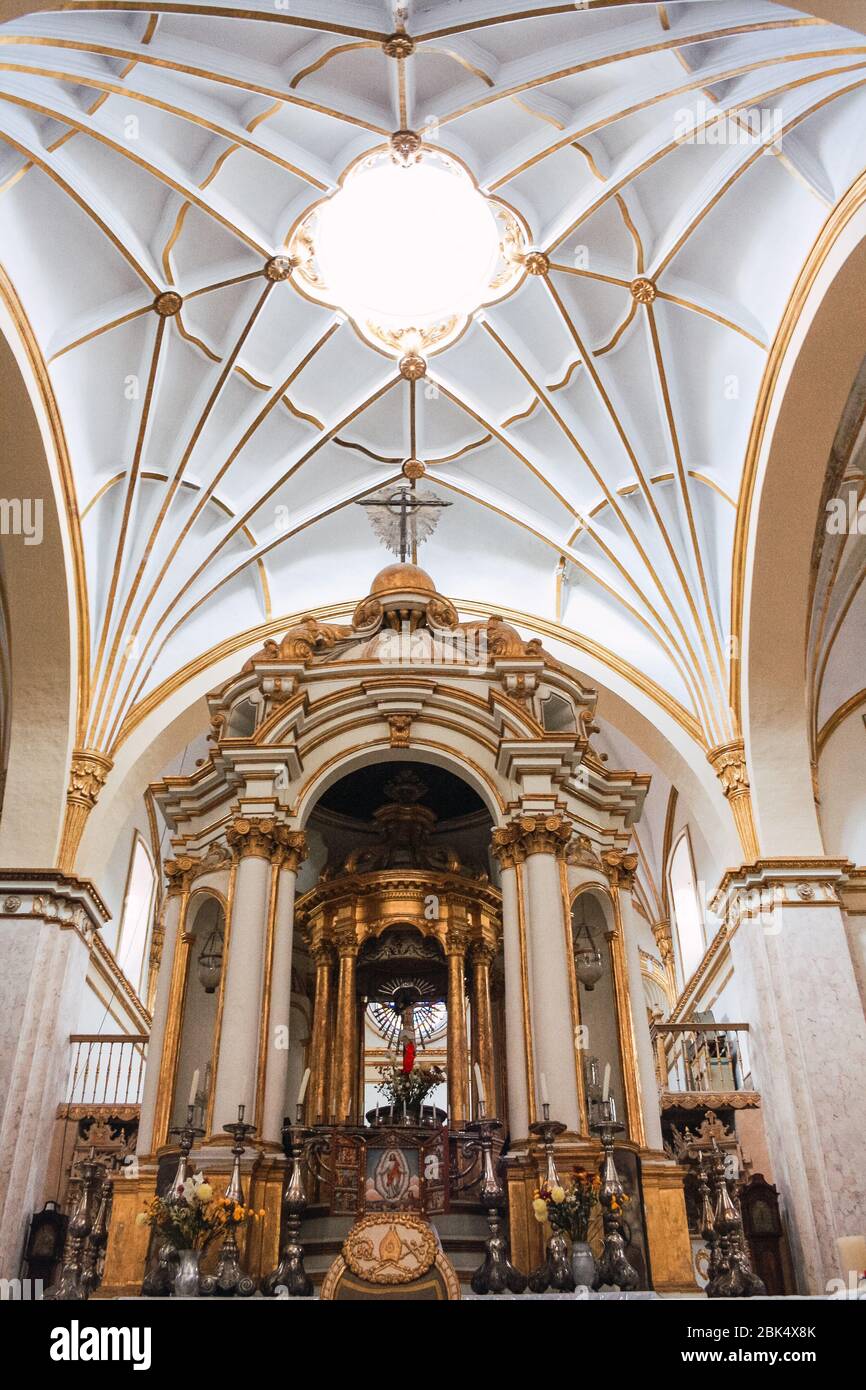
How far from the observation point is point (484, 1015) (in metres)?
12.4

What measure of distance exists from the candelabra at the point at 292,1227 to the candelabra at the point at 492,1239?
4.40ft

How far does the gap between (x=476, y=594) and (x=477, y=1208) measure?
33.1 feet

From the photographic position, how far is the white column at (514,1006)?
407 inches

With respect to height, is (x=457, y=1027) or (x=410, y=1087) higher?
(x=457, y=1027)

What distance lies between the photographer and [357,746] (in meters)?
12.4

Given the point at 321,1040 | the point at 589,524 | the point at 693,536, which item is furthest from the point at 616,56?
the point at 321,1040

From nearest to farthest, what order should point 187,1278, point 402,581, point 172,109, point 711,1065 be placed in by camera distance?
point 187,1278, point 172,109, point 711,1065, point 402,581

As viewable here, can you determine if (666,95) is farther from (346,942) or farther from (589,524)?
(346,942)

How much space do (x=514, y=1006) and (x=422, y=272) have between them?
10.0 metres

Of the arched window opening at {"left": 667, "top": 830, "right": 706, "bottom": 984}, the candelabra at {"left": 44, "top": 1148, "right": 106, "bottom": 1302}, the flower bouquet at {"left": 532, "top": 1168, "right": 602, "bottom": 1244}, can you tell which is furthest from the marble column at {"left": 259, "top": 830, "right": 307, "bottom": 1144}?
the arched window opening at {"left": 667, "top": 830, "right": 706, "bottom": 984}

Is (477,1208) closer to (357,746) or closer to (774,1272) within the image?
(774,1272)

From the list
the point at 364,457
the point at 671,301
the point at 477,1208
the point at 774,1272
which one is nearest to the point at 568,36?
the point at 671,301

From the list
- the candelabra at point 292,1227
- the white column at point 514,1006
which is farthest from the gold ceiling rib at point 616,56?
the candelabra at point 292,1227

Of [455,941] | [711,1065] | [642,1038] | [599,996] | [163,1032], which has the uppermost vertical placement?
[455,941]
